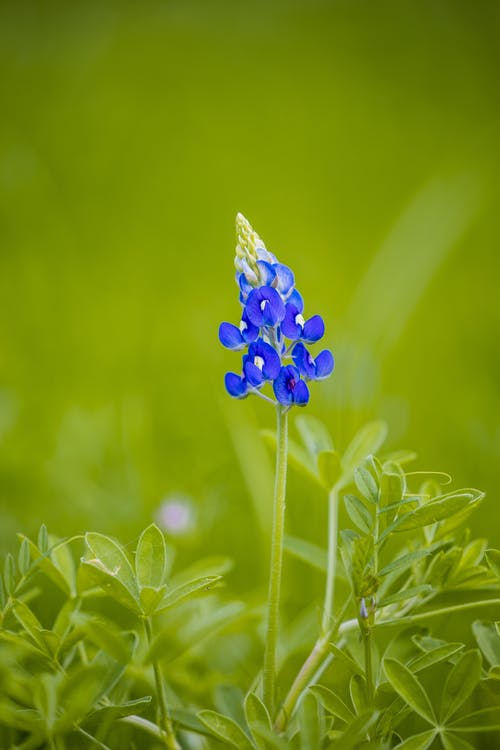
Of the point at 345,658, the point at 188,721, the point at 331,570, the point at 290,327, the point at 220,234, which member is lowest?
the point at 188,721

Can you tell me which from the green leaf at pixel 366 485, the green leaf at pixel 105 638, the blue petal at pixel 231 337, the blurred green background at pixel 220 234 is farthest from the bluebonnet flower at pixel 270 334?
the blurred green background at pixel 220 234

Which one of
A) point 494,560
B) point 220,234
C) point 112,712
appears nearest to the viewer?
point 112,712

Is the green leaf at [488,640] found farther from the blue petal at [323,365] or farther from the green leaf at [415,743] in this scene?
the blue petal at [323,365]

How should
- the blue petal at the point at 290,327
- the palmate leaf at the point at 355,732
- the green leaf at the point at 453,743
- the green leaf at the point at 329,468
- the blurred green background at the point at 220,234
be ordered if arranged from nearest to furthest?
the palmate leaf at the point at 355,732 → the green leaf at the point at 453,743 → the blue petal at the point at 290,327 → the green leaf at the point at 329,468 → the blurred green background at the point at 220,234

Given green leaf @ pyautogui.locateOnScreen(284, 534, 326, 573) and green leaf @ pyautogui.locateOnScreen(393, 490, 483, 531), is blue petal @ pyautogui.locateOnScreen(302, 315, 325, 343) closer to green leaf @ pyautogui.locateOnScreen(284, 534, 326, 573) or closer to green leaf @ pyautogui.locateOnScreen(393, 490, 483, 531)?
green leaf @ pyautogui.locateOnScreen(393, 490, 483, 531)

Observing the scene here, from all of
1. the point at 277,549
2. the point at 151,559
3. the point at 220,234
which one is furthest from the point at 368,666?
the point at 220,234

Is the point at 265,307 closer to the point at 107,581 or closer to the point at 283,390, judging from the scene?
the point at 283,390
